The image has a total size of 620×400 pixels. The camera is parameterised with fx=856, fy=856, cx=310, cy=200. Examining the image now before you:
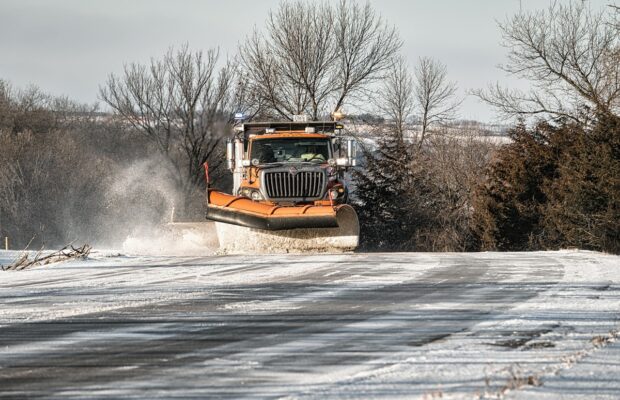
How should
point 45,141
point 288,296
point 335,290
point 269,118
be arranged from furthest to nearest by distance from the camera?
point 45,141 < point 269,118 < point 335,290 < point 288,296

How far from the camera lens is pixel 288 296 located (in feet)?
28.5

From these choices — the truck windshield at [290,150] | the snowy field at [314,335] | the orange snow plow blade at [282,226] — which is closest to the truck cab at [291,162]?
the truck windshield at [290,150]

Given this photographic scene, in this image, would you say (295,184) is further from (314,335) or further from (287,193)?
(314,335)

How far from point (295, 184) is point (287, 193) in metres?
0.26

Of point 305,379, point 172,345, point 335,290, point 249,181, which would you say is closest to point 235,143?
point 249,181

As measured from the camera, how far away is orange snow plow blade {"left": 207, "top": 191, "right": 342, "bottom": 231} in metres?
17.0

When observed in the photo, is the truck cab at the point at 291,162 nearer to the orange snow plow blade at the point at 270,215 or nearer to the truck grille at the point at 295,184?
the truck grille at the point at 295,184

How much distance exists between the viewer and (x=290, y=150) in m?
19.0

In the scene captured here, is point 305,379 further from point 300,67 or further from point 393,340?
point 300,67

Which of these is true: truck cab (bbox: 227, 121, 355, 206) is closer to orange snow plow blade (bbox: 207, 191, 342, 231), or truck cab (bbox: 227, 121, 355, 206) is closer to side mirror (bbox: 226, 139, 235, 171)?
side mirror (bbox: 226, 139, 235, 171)

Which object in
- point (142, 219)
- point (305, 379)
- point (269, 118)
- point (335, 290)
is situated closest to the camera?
point (305, 379)

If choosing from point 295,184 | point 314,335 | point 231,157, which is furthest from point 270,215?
point 314,335

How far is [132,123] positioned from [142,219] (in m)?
7.92

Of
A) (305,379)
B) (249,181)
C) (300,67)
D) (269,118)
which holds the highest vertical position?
(300,67)
